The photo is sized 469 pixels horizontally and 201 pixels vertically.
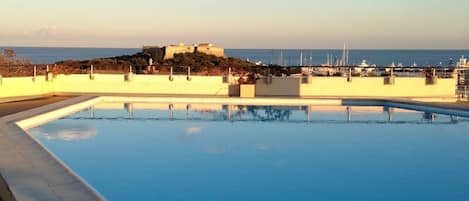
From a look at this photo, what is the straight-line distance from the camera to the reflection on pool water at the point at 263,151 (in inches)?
210

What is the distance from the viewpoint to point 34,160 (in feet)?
17.0

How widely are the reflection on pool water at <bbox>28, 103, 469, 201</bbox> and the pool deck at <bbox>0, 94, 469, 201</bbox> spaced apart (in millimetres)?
301

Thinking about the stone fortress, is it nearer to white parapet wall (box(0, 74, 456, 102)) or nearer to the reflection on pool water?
white parapet wall (box(0, 74, 456, 102))

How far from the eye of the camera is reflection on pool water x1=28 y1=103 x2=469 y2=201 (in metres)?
5.34

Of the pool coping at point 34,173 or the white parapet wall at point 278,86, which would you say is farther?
the white parapet wall at point 278,86

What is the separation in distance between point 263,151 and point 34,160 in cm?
300

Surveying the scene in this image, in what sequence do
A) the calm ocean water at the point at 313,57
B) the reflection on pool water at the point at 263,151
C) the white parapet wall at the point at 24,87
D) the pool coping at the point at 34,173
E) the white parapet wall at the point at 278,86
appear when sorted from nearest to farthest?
1. the pool coping at the point at 34,173
2. the reflection on pool water at the point at 263,151
3. the white parapet wall at the point at 24,87
4. the white parapet wall at the point at 278,86
5. the calm ocean water at the point at 313,57

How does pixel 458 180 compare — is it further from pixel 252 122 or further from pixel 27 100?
pixel 27 100

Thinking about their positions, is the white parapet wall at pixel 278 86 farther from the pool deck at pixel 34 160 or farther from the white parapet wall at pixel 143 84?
the pool deck at pixel 34 160

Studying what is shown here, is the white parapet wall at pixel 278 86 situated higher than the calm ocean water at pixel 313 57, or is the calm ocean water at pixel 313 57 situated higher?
the calm ocean water at pixel 313 57

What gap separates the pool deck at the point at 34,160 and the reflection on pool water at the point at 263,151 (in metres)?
0.30

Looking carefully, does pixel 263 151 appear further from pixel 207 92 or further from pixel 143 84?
pixel 143 84

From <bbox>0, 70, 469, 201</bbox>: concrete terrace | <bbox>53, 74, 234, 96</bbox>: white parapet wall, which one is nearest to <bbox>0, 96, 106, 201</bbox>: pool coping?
<bbox>0, 70, 469, 201</bbox>: concrete terrace

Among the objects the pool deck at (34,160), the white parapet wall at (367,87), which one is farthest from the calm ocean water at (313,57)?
the pool deck at (34,160)
